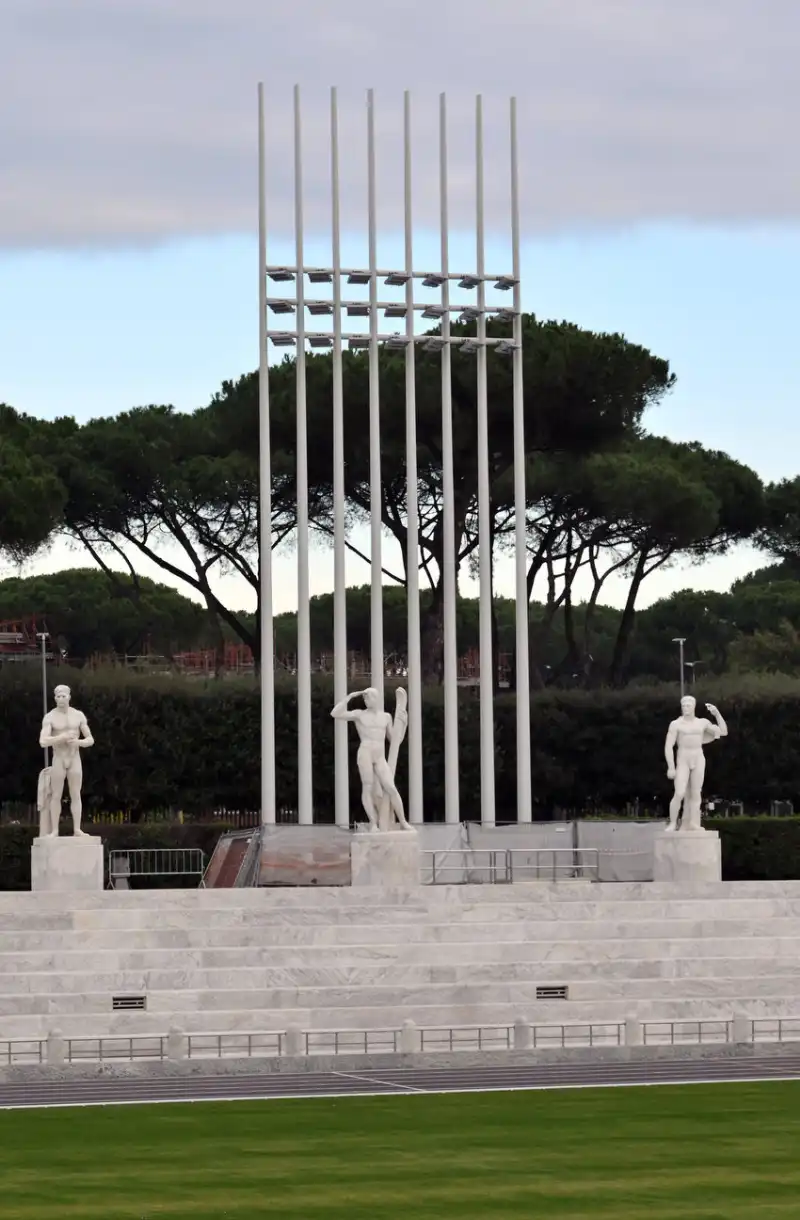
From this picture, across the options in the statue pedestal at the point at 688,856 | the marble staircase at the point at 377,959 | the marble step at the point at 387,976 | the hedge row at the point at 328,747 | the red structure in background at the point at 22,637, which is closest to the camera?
the marble staircase at the point at 377,959

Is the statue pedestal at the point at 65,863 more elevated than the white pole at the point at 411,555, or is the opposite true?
the white pole at the point at 411,555

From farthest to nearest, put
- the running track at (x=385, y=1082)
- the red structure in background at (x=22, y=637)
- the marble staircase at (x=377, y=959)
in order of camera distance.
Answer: the red structure in background at (x=22, y=637), the marble staircase at (x=377, y=959), the running track at (x=385, y=1082)

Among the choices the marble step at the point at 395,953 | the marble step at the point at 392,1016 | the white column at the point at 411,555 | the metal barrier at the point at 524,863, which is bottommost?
the marble step at the point at 392,1016

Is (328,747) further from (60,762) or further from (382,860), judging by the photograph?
(60,762)

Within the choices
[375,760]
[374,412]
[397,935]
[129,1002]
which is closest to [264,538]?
[374,412]

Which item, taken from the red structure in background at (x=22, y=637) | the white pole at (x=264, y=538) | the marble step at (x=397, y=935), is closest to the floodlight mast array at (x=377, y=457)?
A: the white pole at (x=264, y=538)

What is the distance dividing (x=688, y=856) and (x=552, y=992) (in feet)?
19.1

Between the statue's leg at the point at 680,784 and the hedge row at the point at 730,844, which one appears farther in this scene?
the hedge row at the point at 730,844

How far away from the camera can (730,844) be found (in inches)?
1750

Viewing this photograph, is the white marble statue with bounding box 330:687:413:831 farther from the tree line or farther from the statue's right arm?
the tree line

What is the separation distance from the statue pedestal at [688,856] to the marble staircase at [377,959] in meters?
1.43

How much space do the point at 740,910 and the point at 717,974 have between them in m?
2.23

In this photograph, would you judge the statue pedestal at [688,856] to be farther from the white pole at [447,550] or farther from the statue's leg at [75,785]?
the statue's leg at [75,785]

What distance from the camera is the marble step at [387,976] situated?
91.8 ft
